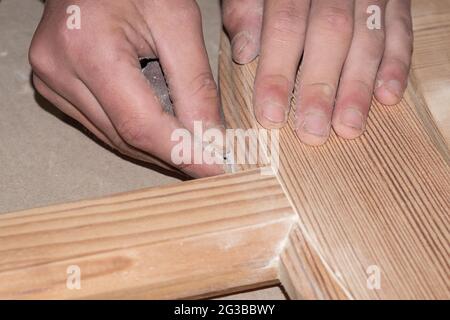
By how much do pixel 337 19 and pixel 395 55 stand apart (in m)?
0.09

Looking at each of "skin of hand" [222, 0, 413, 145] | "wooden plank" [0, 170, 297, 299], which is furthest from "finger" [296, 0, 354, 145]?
"wooden plank" [0, 170, 297, 299]

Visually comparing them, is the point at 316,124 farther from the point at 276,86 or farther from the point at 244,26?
the point at 244,26

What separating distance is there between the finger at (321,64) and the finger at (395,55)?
0.18ft

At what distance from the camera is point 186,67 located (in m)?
0.75

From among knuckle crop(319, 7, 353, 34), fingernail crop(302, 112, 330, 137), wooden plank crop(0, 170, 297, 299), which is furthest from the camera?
knuckle crop(319, 7, 353, 34)

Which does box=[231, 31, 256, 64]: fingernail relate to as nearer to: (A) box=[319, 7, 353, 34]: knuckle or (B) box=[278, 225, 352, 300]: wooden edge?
(A) box=[319, 7, 353, 34]: knuckle

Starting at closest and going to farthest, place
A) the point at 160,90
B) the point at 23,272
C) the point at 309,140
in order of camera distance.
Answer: the point at 23,272 < the point at 309,140 < the point at 160,90

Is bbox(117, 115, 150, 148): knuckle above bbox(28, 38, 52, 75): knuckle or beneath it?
beneath

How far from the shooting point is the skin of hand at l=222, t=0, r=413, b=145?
0.70m

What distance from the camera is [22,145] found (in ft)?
2.83
